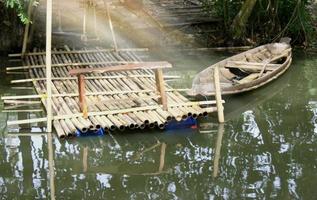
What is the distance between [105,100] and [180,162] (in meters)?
2.02

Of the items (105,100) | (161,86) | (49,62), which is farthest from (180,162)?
(49,62)

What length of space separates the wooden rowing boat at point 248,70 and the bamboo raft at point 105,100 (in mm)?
435

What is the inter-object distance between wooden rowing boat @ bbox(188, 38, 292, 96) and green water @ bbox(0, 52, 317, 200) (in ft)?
1.78

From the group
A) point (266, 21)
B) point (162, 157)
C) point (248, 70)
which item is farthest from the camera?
point (266, 21)

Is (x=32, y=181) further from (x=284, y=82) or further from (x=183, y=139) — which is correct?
(x=284, y=82)

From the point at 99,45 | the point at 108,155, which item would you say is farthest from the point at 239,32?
the point at 108,155

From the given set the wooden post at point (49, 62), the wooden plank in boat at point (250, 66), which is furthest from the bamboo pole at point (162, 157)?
the wooden plank in boat at point (250, 66)

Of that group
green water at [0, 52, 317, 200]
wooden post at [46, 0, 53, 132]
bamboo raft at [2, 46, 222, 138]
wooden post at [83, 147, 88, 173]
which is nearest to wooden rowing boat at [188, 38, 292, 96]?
bamboo raft at [2, 46, 222, 138]

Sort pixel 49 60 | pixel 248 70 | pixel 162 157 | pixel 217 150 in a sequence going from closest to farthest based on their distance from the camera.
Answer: pixel 162 157 < pixel 49 60 < pixel 217 150 < pixel 248 70

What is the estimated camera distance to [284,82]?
1100 cm

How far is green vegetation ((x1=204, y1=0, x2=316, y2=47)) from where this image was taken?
1301 cm

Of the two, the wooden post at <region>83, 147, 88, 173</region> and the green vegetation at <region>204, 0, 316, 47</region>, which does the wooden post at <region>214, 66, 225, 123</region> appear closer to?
the wooden post at <region>83, 147, 88, 173</region>

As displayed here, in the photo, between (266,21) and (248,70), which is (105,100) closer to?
(248,70)

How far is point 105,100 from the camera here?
8.60m
